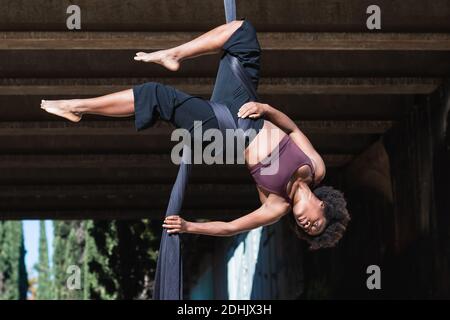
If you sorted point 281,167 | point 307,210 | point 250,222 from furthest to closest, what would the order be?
1. point 250,222
2. point 307,210
3. point 281,167

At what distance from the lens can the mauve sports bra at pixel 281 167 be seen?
7789mm

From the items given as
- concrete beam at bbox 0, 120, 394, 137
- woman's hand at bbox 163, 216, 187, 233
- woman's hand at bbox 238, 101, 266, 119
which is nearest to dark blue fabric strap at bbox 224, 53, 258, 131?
woman's hand at bbox 238, 101, 266, 119

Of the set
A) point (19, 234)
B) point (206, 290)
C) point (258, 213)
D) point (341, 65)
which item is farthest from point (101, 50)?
point (19, 234)

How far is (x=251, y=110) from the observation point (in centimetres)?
→ 754

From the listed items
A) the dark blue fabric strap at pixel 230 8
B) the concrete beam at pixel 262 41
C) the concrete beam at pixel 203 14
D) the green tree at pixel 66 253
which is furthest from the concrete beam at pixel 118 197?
the dark blue fabric strap at pixel 230 8

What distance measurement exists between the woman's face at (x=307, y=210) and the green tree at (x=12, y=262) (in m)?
47.4

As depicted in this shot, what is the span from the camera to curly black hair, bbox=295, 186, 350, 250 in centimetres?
807

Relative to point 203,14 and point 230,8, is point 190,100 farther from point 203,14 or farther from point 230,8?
point 203,14

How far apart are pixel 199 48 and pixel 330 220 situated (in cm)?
188

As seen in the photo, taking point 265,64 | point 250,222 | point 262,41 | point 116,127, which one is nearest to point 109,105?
point 250,222

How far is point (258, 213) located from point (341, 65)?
32.4 feet

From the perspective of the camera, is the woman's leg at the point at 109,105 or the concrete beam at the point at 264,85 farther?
the concrete beam at the point at 264,85

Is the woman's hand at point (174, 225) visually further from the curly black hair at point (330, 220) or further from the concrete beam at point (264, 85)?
the concrete beam at point (264, 85)
